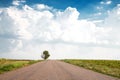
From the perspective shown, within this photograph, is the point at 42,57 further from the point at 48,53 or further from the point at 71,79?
the point at 71,79

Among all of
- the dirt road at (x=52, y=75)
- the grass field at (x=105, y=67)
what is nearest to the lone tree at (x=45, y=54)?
the grass field at (x=105, y=67)

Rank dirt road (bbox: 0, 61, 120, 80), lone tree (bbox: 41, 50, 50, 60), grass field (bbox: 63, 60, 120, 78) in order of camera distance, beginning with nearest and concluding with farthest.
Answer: dirt road (bbox: 0, 61, 120, 80)
grass field (bbox: 63, 60, 120, 78)
lone tree (bbox: 41, 50, 50, 60)

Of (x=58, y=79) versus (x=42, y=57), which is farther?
(x=42, y=57)

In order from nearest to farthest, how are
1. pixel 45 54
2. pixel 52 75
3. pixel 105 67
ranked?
1. pixel 52 75
2. pixel 105 67
3. pixel 45 54

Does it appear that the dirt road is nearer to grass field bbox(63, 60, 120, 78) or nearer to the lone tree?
grass field bbox(63, 60, 120, 78)

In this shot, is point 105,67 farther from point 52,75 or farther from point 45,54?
point 45,54

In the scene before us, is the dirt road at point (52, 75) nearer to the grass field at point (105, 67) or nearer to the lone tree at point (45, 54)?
the grass field at point (105, 67)

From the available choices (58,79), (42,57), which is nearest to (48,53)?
(42,57)

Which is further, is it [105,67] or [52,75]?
[105,67]

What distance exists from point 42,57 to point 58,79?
14681cm

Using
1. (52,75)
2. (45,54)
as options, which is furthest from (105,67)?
(45,54)

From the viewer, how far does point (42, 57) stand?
160 meters

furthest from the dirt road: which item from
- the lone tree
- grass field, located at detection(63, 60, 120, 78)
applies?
the lone tree

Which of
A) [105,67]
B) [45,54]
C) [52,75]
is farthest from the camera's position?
[45,54]
